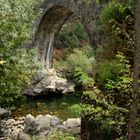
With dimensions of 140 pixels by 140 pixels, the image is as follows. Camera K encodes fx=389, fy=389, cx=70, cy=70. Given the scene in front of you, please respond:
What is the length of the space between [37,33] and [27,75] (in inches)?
411

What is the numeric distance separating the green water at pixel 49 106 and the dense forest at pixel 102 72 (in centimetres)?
326

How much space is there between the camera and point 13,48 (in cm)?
983

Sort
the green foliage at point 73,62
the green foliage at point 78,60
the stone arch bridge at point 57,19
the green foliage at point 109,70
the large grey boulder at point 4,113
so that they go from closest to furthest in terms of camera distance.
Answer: the green foliage at point 109,70
the large grey boulder at point 4,113
the stone arch bridge at point 57,19
the green foliage at point 78,60
the green foliage at point 73,62

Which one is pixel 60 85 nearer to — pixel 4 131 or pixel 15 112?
pixel 15 112

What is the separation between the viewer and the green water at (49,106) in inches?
596

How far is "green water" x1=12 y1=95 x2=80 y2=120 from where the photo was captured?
15148 millimetres

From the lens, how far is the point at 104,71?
7.13 m

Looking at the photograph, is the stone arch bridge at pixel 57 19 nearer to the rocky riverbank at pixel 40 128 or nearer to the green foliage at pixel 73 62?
the green foliage at pixel 73 62

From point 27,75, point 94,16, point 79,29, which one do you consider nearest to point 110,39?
point 27,75

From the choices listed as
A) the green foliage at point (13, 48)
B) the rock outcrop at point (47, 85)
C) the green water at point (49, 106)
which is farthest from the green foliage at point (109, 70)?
the rock outcrop at point (47, 85)

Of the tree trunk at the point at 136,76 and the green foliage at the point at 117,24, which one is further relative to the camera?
the green foliage at the point at 117,24

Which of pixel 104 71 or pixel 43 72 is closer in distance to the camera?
pixel 104 71

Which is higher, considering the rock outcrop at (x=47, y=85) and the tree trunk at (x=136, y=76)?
the tree trunk at (x=136, y=76)

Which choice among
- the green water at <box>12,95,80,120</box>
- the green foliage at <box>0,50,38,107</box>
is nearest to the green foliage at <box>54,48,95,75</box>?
the green water at <box>12,95,80,120</box>
